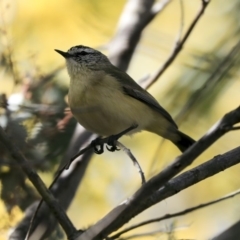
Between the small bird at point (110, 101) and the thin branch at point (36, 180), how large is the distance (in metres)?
1.10

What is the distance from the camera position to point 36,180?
201 centimetres

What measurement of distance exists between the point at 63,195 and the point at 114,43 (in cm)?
127

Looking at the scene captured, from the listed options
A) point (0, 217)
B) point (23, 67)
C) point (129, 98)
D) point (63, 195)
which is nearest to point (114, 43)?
point (129, 98)

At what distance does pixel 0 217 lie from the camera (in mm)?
2945

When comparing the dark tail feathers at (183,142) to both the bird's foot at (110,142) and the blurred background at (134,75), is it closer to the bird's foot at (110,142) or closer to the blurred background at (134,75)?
the blurred background at (134,75)

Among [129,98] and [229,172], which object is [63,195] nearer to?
[129,98]

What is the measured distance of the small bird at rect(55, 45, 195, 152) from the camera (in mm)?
3312

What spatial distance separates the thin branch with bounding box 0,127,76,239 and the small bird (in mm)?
1103

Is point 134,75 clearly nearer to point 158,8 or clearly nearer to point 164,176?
point 158,8

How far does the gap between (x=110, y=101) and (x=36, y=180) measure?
1.42 meters

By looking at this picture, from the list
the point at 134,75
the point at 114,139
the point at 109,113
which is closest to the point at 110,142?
the point at 114,139

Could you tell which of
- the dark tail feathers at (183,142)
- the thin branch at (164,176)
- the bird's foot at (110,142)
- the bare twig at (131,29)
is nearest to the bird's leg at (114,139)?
the bird's foot at (110,142)

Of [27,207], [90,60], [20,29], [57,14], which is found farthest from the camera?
[57,14]

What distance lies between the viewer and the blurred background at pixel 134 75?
277 centimetres
